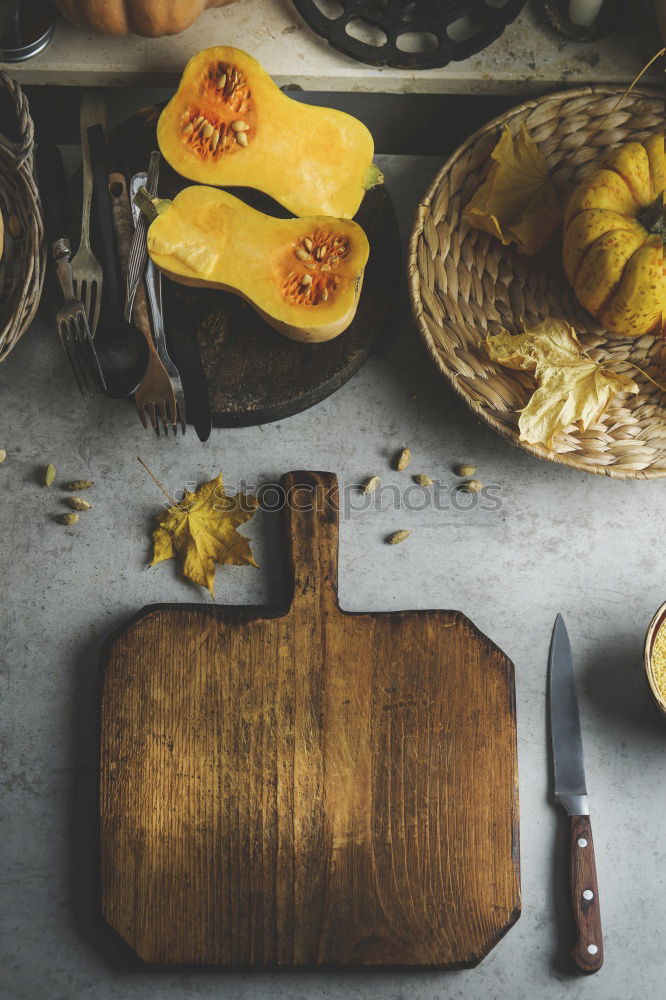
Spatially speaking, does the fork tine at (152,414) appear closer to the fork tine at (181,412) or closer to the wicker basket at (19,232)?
the fork tine at (181,412)

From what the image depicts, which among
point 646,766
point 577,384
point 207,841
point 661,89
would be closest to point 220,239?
point 577,384

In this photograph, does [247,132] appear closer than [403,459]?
Yes

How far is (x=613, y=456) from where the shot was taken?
1029mm

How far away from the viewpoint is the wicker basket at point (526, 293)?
40.4 inches

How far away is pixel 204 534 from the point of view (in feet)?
3.56

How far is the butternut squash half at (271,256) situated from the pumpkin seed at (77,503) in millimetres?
319

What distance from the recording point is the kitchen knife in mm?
1025

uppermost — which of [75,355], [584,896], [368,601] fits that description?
[75,355]

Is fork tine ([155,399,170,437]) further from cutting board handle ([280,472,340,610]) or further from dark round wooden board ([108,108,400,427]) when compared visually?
cutting board handle ([280,472,340,610])

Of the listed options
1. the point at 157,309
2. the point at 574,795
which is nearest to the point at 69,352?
the point at 157,309

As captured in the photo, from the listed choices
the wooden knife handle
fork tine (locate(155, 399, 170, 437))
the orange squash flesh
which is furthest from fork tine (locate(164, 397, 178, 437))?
Answer: the wooden knife handle

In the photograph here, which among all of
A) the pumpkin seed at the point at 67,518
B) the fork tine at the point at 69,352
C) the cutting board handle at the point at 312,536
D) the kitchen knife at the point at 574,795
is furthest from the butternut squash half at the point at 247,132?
the kitchen knife at the point at 574,795

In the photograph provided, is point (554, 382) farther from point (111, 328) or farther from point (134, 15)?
point (134, 15)

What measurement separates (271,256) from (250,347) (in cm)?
15
